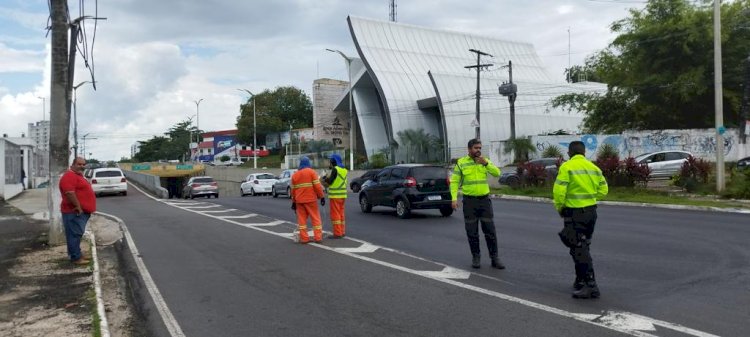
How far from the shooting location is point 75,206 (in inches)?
403

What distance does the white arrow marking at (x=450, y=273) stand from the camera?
8648 millimetres

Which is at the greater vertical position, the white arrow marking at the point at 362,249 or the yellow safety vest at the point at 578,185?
the yellow safety vest at the point at 578,185

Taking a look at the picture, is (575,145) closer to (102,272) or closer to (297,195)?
(297,195)

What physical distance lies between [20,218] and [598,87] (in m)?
69.0

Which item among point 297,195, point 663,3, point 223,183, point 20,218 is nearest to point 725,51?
point 663,3

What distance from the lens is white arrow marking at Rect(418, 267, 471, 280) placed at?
340 inches

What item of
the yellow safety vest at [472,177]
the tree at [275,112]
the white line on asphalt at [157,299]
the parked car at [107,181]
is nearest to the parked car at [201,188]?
the parked car at [107,181]

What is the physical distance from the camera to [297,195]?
1225 cm

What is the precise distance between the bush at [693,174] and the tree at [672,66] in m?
18.0

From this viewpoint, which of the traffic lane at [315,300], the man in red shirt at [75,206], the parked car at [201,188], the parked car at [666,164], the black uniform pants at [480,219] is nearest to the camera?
the traffic lane at [315,300]

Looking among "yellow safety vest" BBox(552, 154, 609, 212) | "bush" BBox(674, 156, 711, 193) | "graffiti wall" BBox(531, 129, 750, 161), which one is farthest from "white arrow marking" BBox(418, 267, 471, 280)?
"graffiti wall" BBox(531, 129, 750, 161)

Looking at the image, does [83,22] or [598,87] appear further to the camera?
[598,87]

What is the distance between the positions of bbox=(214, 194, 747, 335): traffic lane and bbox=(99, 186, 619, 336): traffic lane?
925 millimetres

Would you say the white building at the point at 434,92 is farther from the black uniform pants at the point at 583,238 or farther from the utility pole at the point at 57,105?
the black uniform pants at the point at 583,238
